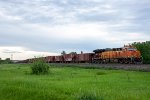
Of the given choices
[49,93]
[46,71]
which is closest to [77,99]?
[49,93]

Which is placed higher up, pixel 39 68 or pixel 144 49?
pixel 144 49

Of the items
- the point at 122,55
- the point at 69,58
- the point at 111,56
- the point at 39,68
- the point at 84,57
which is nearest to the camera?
the point at 39,68

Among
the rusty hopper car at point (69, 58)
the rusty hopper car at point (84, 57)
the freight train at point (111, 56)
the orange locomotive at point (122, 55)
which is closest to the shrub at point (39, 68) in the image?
the freight train at point (111, 56)

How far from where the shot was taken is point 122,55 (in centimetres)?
5912

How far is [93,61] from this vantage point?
75.1 m

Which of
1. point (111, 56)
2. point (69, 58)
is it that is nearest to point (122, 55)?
point (111, 56)

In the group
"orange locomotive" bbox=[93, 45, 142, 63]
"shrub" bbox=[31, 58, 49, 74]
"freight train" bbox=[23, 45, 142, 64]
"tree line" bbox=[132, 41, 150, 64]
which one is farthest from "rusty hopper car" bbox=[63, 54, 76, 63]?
"shrub" bbox=[31, 58, 49, 74]

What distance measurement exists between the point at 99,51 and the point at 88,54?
17.3 feet

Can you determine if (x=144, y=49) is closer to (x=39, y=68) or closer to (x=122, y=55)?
(x=122, y=55)

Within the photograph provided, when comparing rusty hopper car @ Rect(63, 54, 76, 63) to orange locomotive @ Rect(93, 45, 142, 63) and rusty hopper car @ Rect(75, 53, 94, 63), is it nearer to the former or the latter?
rusty hopper car @ Rect(75, 53, 94, 63)

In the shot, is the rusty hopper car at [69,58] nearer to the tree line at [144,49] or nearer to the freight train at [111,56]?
the freight train at [111,56]

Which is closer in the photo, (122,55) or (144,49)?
(122,55)

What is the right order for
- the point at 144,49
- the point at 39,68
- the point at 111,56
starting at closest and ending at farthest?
the point at 39,68, the point at 111,56, the point at 144,49

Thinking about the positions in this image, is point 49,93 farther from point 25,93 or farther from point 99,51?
point 99,51
